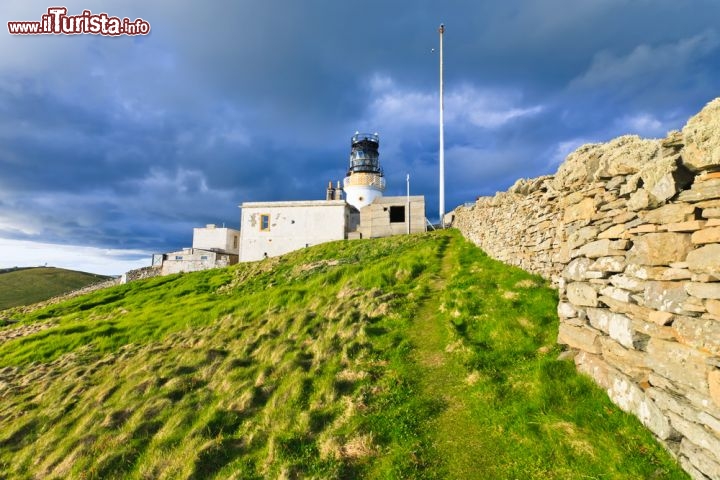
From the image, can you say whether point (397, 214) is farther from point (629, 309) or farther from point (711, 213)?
point (711, 213)

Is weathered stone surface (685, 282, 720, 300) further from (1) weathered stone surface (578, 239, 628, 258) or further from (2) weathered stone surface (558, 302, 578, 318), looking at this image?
(2) weathered stone surface (558, 302, 578, 318)

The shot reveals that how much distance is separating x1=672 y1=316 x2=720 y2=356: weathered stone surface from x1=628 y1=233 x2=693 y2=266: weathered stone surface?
0.80m

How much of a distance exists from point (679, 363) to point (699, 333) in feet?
1.63

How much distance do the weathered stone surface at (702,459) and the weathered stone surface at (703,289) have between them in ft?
5.62

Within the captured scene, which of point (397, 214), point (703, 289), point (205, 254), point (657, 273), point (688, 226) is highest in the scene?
point (397, 214)

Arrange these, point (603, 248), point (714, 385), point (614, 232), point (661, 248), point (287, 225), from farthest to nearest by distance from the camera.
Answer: point (287, 225) < point (603, 248) < point (614, 232) < point (661, 248) < point (714, 385)

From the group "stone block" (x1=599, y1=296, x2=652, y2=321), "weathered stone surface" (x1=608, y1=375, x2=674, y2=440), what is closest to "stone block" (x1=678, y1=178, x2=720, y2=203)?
"stone block" (x1=599, y1=296, x2=652, y2=321)

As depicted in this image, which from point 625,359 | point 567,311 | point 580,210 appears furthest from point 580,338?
point 580,210

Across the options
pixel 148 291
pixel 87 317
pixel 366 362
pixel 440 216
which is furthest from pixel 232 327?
pixel 440 216

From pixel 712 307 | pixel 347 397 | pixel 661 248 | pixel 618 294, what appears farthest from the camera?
pixel 347 397

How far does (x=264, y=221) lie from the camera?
41812 millimetres

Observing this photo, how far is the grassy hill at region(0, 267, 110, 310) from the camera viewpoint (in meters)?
70.0

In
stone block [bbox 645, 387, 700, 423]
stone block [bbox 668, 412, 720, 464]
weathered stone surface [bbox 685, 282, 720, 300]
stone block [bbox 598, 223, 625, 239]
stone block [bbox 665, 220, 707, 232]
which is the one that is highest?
stone block [bbox 598, 223, 625, 239]

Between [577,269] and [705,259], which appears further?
[577,269]
